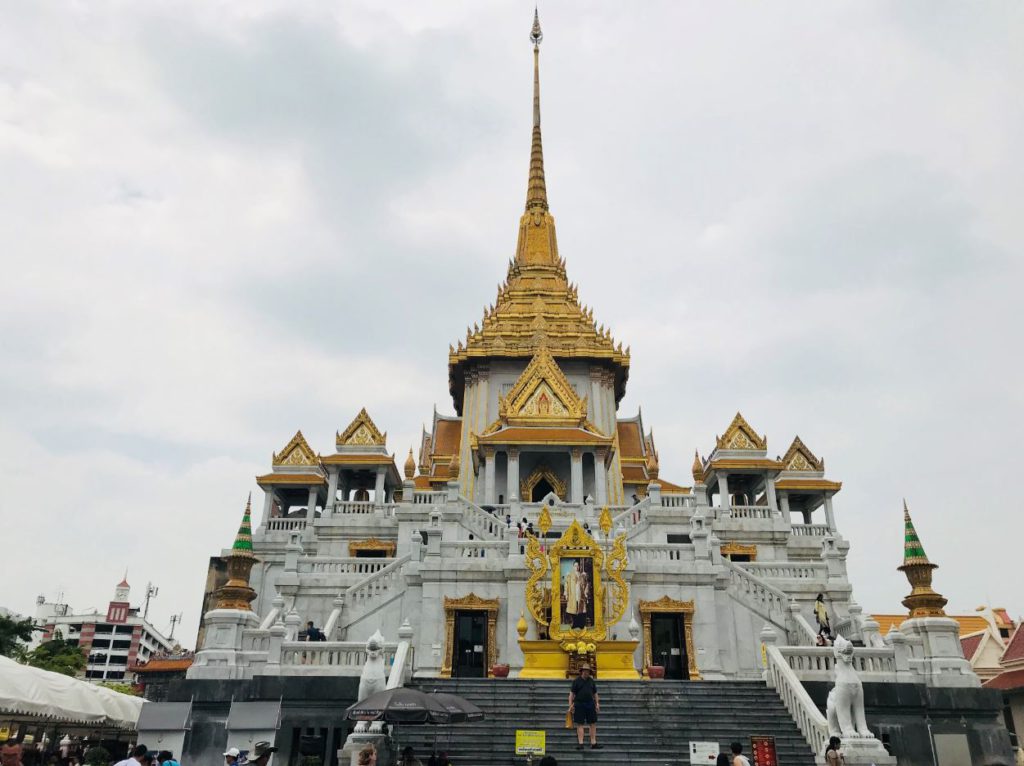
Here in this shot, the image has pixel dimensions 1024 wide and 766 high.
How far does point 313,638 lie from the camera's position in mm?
19891

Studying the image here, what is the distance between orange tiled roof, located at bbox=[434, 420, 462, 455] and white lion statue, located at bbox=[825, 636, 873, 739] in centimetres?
2774

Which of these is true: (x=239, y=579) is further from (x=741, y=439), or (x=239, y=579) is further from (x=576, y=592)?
(x=741, y=439)

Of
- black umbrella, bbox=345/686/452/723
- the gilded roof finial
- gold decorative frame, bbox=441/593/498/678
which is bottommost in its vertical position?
black umbrella, bbox=345/686/452/723

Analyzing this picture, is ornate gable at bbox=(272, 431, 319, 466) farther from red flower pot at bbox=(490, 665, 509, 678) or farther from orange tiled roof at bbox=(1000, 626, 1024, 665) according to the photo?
orange tiled roof at bbox=(1000, 626, 1024, 665)

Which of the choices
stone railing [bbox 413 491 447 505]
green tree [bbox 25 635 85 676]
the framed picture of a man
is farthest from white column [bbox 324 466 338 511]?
green tree [bbox 25 635 85 676]

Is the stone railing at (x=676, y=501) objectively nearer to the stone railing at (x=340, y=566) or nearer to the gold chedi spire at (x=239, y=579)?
the stone railing at (x=340, y=566)

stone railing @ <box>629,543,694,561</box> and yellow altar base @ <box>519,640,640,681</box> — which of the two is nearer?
yellow altar base @ <box>519,640,640,681</box>

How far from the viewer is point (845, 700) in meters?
14.5

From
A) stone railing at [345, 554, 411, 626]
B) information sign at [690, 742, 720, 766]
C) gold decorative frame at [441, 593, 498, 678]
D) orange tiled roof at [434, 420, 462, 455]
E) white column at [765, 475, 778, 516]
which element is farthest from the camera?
orange tiled roof at [434, 420, 462, 455]

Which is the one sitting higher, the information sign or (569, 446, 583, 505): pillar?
(569, 446, 583, 505): pillar

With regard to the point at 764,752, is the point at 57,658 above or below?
above

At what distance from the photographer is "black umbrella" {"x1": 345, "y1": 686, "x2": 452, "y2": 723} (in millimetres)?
12688

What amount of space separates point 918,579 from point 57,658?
49323 mm

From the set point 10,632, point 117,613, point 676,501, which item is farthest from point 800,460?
point 117,613
